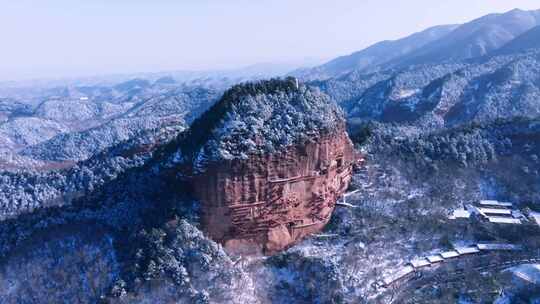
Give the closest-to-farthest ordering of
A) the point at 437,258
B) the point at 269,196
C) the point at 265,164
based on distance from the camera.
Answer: the point at 265,164 → the point at 269,196 → the point at 437,258

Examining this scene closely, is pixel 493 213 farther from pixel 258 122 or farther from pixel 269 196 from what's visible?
pixel 258 122

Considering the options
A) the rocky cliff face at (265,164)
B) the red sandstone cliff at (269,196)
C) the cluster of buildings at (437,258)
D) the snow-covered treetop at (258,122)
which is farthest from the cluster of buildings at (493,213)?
the snow-covered treetop at (258,122)

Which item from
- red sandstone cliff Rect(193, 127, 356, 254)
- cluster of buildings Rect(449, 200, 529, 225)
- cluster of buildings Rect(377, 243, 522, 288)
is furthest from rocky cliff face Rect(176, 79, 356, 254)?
cluster of buildings Rect(449, 200, 529, 225)

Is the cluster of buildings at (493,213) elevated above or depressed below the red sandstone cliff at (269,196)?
below

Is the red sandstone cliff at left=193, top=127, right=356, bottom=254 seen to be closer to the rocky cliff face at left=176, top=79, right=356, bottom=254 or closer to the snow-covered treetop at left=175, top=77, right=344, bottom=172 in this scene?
the rocky cliff face at left=176, top=79, right=356, bottom=254

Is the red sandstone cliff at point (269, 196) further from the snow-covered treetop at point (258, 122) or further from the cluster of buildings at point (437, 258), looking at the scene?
the cluster of buildings at point (437, 258)

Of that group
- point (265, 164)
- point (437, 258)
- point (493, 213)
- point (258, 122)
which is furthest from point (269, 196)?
point (493, 213)

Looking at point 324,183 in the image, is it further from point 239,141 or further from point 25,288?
point 25,288

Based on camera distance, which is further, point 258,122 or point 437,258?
point 437,258
